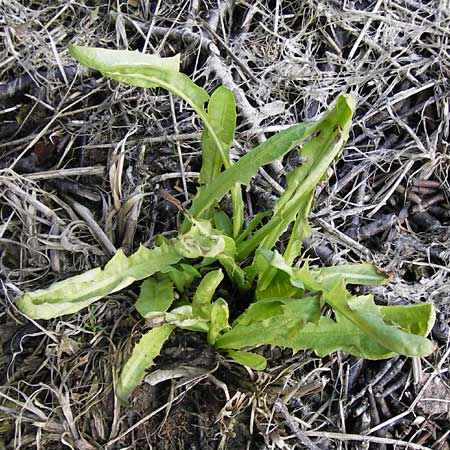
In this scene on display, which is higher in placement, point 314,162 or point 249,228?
point 314,162

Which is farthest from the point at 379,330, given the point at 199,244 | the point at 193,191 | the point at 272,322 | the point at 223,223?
the point at 193,191

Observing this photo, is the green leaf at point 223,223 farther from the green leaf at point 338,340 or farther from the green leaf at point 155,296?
the green leaf at point 338,340

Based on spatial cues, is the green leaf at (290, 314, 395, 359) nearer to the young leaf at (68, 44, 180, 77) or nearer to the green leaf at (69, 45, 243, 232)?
the green leaf at (69, 45, 243, 232)

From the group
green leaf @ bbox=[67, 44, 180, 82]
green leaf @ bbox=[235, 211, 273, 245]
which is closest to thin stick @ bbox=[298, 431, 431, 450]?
green leaf @ bbox=[235, 211, 273, 245]

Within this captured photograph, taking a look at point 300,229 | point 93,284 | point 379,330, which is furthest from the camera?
point 300,229

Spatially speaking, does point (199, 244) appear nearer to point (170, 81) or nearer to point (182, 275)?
point (182, 275)

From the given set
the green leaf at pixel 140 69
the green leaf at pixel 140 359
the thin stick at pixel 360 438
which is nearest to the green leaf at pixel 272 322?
the green leaf at pixel 140 359

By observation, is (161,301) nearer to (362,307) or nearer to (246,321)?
(246,321)
